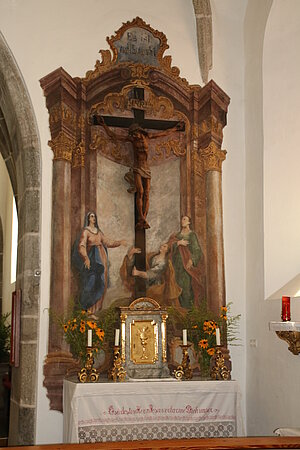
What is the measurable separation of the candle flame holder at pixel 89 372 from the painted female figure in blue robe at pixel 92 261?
31.0 inches

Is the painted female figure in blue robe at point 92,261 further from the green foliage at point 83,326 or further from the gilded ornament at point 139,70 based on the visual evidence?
the gilded ornament at point 139,70

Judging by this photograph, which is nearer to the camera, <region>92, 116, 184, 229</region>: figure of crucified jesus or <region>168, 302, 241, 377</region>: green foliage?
<region>168, 302, 241, 377</region>: green foliage

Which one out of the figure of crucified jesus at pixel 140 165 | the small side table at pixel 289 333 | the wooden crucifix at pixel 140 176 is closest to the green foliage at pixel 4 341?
the wooden crucifix at pixel 140 176

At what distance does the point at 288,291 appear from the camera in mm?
7383

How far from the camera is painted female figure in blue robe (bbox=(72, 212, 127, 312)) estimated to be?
7.87 metres

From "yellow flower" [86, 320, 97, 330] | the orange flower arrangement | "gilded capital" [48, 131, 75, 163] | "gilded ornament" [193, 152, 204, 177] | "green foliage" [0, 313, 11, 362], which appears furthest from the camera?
"green foliage" [0, 313, 11, 362]

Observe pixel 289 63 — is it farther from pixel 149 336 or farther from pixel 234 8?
pixel 149 336

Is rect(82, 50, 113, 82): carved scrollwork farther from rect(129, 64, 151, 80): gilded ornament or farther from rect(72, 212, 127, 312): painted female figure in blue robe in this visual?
rect(72, 212, 127, 312): painted female figure in blue robe

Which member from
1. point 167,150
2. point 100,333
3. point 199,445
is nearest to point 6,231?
point 167,150

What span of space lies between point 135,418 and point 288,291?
2062 millimetres

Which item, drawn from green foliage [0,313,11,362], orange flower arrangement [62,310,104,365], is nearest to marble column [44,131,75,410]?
orange flower arrangement [62,310,104,365]

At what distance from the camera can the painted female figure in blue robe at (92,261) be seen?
7871 mm

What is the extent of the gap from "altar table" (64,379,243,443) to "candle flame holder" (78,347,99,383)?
15 cm

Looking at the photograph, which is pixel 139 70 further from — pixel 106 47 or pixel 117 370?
pixel 117 370
